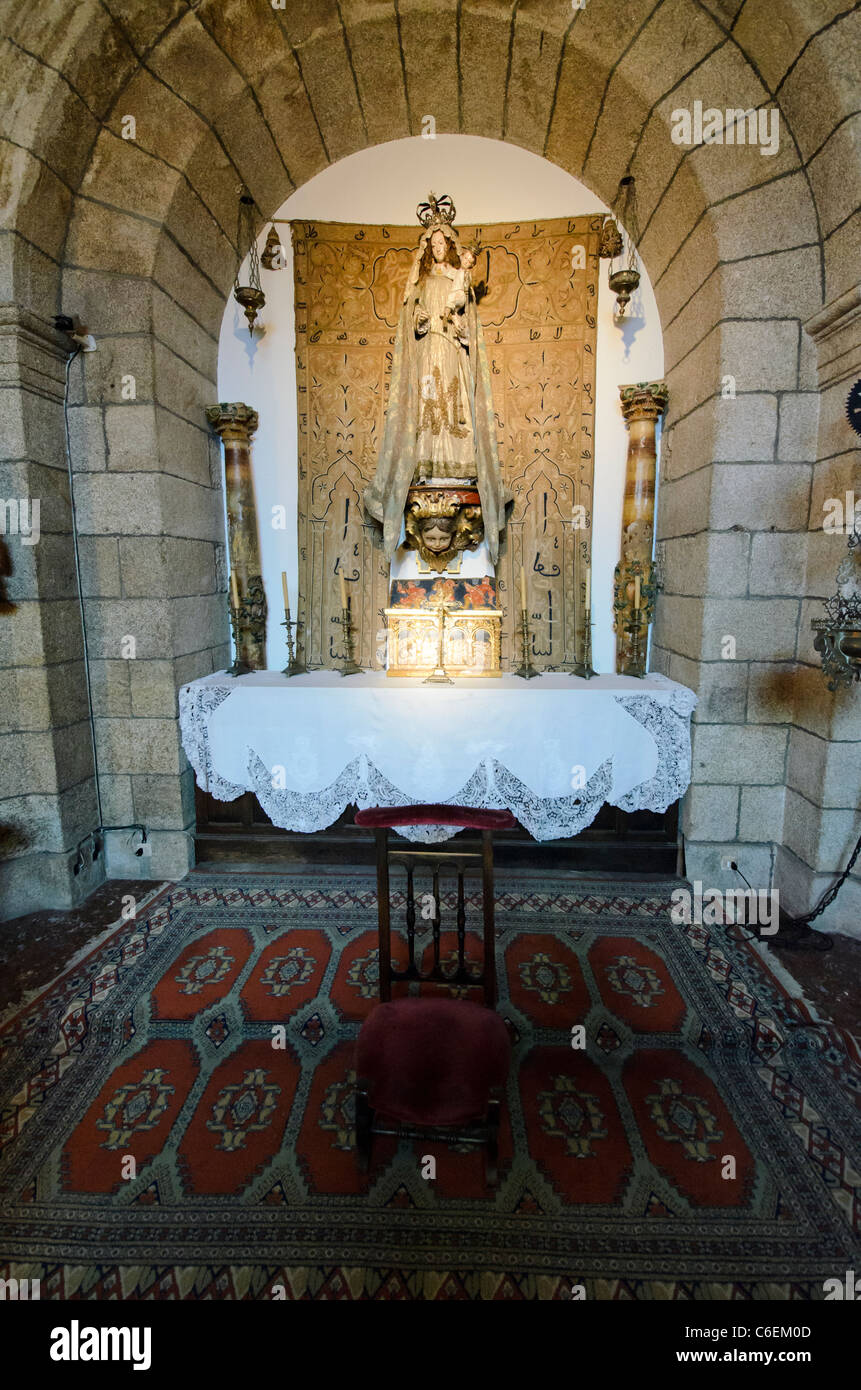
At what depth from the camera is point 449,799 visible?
3023mm

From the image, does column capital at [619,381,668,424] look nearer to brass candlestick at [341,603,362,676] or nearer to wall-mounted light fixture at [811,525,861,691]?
wall-mounted light fixture at [811,525,861,691]

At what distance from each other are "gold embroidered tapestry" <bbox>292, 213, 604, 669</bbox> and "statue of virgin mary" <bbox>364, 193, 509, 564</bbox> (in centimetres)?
37

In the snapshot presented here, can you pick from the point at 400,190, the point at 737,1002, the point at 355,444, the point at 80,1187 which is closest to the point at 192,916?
the point at 80,1187

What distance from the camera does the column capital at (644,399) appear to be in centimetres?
345

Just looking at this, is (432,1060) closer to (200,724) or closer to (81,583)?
(200,724)

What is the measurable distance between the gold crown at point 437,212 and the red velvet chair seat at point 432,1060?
4.03 metres

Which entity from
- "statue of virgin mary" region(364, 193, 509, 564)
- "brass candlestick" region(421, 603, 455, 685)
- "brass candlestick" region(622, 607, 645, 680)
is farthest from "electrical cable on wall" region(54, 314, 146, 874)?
"brass candlestick" region(622, 607, 645, 680)

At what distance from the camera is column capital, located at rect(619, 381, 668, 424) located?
3449mm

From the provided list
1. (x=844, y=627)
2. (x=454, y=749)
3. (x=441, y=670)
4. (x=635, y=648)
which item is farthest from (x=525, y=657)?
(x=844, y=627)

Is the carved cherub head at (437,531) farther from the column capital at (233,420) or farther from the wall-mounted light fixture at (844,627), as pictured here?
the wall-mounted light fixture at (844,627)

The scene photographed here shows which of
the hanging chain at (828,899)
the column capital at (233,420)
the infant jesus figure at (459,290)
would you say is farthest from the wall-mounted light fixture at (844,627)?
the column capital at (233,420)

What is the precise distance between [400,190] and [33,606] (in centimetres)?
354

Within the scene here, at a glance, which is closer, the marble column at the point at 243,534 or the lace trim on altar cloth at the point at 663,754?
the lace trim on altar cloth at the point at 663,754

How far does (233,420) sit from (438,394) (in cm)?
135
